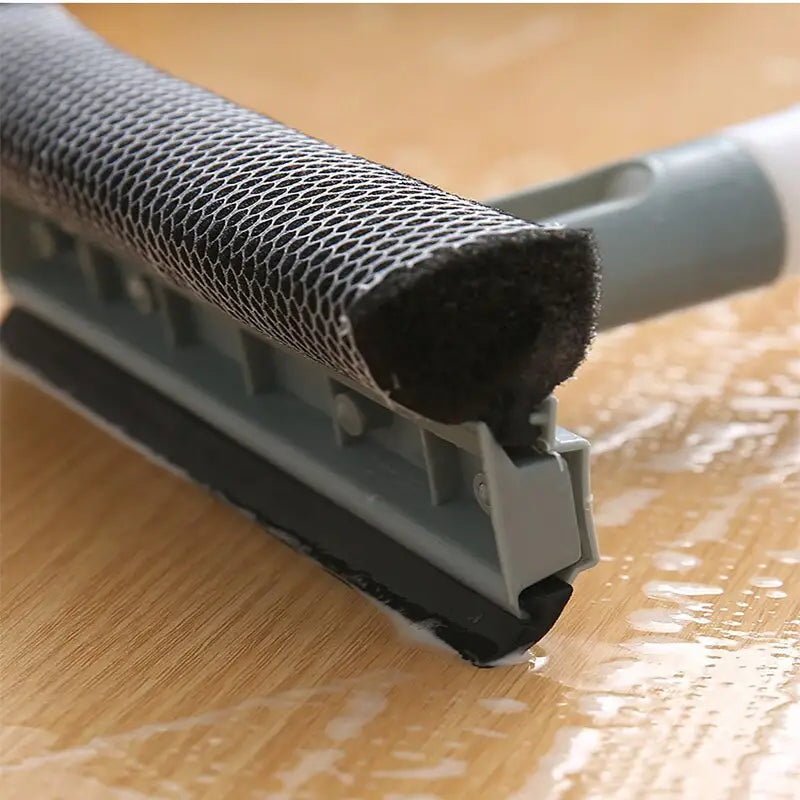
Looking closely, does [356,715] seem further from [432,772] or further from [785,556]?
[785,556]

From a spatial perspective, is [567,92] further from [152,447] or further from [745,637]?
[745,637]

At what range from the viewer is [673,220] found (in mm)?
687

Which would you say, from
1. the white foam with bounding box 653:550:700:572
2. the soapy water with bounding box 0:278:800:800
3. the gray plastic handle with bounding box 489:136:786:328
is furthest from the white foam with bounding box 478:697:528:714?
the gray plastic handle with bounding box 489:136:786:328

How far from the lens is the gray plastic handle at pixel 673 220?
677 millimetres

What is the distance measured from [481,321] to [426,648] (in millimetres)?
169

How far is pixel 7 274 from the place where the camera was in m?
0.82

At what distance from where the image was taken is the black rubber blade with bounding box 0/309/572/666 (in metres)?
0.56

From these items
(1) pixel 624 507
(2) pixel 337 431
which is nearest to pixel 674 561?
(1) pixel 624 507

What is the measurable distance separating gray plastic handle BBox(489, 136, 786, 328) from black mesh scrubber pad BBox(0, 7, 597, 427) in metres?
0.15

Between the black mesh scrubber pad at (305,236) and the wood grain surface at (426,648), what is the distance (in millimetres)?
131

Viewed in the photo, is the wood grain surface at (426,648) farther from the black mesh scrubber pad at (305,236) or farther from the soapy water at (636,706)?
the black mesh scrubber pad at (305,236)

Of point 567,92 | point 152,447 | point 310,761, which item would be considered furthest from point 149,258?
point 567,92

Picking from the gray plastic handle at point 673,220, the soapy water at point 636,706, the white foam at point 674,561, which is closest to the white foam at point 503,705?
A: the soapy water at point 636,706

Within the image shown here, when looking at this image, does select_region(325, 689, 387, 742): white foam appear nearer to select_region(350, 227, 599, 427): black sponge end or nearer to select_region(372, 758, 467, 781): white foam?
select_region(372, 758, 467, 781): white foam
